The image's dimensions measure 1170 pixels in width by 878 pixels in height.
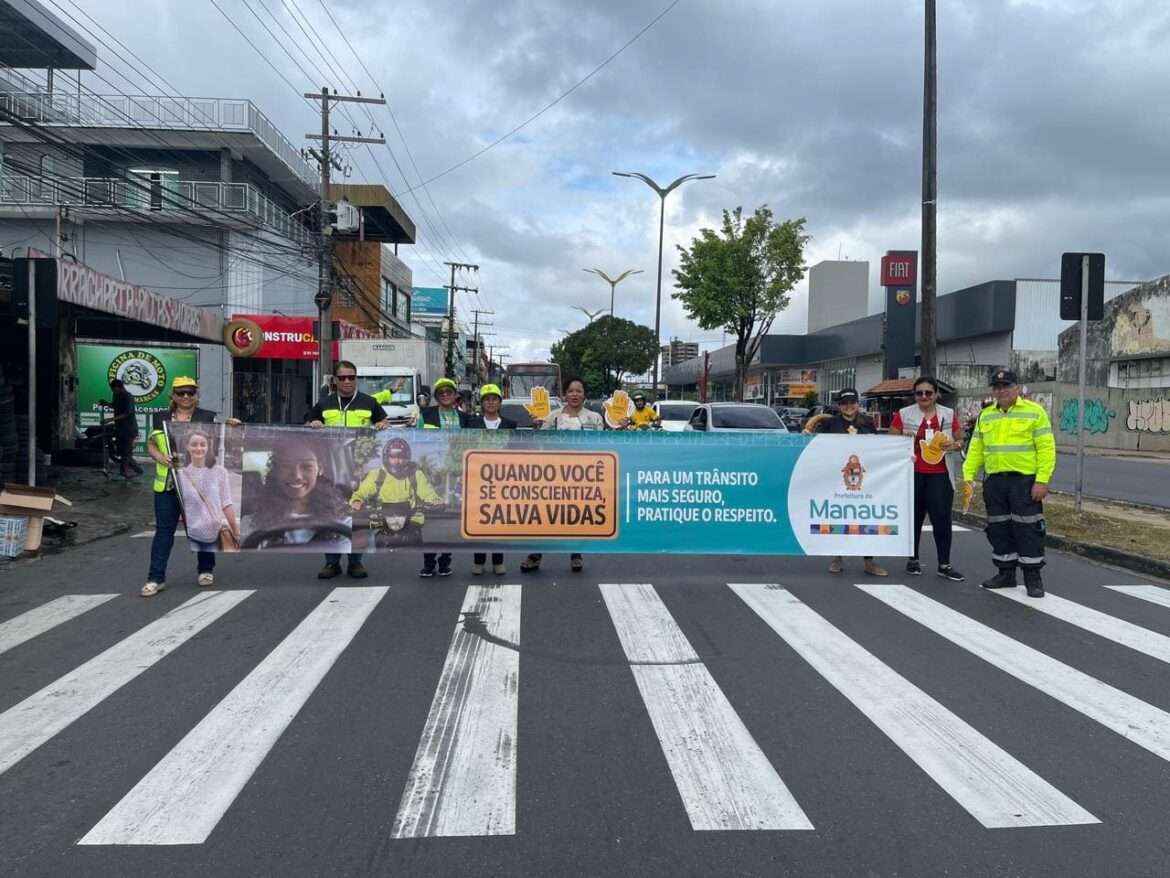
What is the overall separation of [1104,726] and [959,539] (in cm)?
676

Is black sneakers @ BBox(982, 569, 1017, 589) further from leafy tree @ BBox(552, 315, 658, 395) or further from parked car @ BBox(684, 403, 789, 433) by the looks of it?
leafy tree @ BBox(552, 315, 658, 395)

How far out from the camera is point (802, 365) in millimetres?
65312

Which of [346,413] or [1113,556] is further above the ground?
[346,413]

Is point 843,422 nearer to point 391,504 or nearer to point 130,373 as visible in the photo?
point 391,504

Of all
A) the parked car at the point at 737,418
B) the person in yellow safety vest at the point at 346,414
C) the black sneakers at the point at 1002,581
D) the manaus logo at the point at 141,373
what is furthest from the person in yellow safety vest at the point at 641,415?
the manaus logo at the point at 141,373

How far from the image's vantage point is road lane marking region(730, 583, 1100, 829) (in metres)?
3.74

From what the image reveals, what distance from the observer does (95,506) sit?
1337 centimetres

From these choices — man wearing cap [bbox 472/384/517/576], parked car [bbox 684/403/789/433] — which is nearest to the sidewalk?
man wearing cap [bbox 472/384/517/576]

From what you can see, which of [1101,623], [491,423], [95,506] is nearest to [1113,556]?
[1101,623]

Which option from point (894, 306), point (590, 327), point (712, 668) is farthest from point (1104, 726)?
point (590, 327)

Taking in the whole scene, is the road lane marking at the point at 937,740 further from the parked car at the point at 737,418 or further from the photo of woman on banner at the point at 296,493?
the parked car at the point at 737,418

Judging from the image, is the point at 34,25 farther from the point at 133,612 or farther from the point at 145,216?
the point at 133,612

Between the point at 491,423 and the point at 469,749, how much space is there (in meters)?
4.98

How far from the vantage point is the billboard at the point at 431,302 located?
91312 mm
